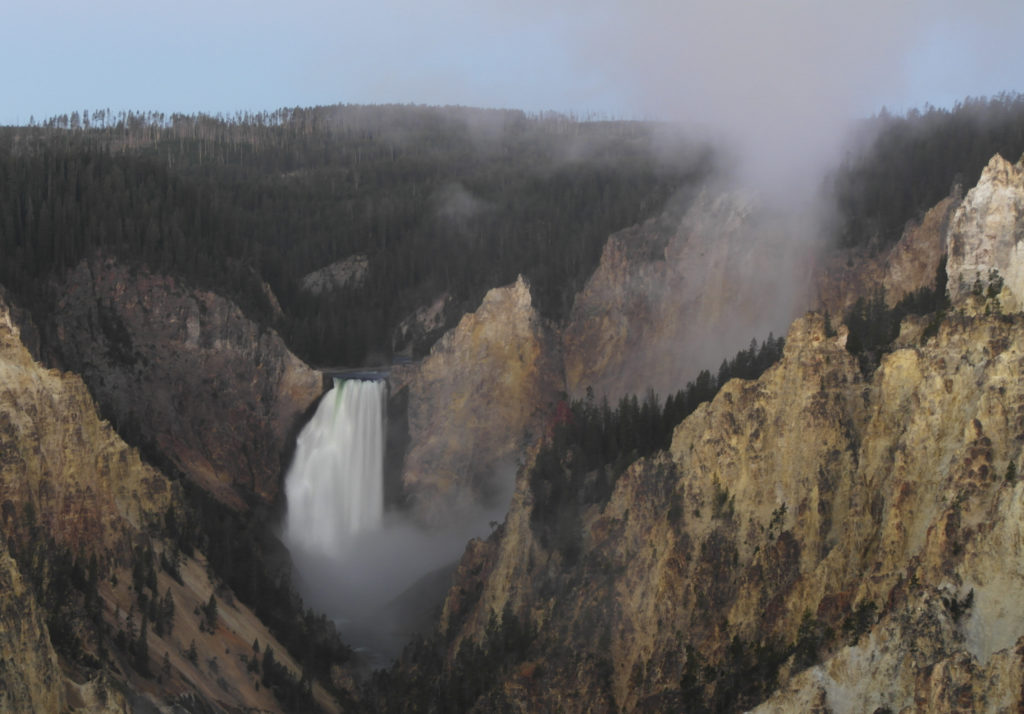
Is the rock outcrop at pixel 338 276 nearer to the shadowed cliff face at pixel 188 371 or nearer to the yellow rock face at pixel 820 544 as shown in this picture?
the shadowed cliff face at pixel 188 371

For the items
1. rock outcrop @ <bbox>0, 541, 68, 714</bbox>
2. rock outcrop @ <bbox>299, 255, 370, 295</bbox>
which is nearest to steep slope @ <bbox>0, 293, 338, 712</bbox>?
rock outcrop @ <bbox>0, 541, 68, 714</bbox>

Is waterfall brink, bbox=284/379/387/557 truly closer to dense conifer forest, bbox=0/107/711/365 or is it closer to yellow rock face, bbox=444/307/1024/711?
dense conifer forest, bbox=0/107/711/365

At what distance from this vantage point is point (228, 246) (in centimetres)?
10412

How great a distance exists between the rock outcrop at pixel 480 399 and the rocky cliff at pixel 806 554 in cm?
2290

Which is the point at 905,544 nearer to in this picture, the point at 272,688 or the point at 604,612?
the point at 604,612

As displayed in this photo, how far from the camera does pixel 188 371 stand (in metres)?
92.6

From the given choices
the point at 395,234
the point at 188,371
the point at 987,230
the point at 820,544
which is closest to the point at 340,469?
the point at 188,371

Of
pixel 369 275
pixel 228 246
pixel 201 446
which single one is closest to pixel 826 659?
pixel 201 446

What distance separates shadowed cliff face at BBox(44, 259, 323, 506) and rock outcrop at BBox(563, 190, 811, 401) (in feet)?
64.8

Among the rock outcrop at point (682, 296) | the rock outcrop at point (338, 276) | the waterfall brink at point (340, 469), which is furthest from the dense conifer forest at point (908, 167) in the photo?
the rock outcrop at point (338, 276)

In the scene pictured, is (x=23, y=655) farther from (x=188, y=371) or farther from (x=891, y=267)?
(x=188, y=371)

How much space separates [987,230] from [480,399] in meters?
44.6

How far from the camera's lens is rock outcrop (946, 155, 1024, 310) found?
177ft

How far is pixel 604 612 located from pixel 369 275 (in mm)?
62524
